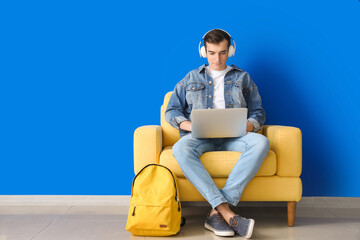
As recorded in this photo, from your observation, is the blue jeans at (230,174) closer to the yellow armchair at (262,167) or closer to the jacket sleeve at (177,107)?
the yellow armchair at (262,167)

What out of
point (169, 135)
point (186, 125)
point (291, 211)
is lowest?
point (291, 211)

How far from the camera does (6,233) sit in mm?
2064

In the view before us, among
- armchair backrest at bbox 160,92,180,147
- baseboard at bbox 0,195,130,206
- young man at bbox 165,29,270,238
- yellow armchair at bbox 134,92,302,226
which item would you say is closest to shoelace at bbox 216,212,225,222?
young man at bbox 165,29,270,238

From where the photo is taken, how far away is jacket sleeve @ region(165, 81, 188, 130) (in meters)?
2.38

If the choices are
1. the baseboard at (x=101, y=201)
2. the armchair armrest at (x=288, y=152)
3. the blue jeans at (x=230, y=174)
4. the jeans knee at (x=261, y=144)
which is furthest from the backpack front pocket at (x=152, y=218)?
the baseboard at (x=101, y=201)

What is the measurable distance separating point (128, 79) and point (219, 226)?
127cm

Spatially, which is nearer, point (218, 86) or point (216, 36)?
point (216, 36)

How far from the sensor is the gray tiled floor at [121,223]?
200cm

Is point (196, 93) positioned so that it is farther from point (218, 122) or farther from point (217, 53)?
point (218, 122)

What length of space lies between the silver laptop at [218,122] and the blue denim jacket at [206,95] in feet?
1.01

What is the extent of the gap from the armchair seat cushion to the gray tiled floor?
0.32m

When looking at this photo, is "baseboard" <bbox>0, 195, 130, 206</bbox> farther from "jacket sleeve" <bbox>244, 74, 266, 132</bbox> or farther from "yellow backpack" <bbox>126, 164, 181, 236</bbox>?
"jacket sleeve" <bbox>244, 74, 266, 132</bbox>

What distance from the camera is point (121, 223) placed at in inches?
89.3

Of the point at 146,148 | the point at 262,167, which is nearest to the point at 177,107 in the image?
the point at 146,148
